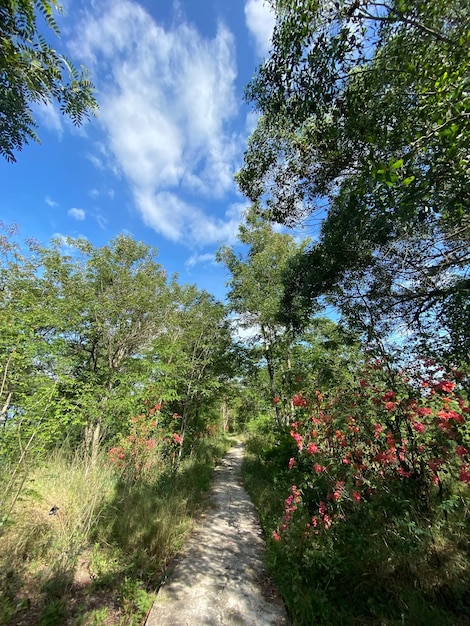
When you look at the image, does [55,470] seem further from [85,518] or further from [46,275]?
[46,275]

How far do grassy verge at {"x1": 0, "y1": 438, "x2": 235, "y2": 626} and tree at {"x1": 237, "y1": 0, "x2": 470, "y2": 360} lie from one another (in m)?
3.93

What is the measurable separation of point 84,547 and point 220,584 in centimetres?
162

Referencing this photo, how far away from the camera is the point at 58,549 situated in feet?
8.95

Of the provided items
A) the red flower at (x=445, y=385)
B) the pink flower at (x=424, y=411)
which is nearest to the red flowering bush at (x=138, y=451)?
the pink flower at (x=424, y=411)

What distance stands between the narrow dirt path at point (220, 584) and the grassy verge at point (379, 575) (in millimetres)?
231

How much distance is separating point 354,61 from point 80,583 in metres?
5.58

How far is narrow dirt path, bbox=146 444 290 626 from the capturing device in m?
2.30

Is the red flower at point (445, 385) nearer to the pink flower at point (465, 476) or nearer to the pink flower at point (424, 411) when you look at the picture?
the pink flower at point (424, 411)

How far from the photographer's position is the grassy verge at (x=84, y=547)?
2225 mm

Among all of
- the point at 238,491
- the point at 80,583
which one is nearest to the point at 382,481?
the point at 80,583

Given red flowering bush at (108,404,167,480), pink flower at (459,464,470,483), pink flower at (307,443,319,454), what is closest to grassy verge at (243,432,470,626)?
pink flower at (459,464,470,483)

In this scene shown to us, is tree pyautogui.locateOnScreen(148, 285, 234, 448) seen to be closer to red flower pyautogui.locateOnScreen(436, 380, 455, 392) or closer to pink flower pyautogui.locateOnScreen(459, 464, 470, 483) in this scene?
red flower pyautogui.locateOnScreen(436, 380, 455, 392)

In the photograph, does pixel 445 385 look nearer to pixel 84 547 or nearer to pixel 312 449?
pixel 312 449

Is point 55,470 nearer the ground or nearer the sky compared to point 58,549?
nearer the sky
